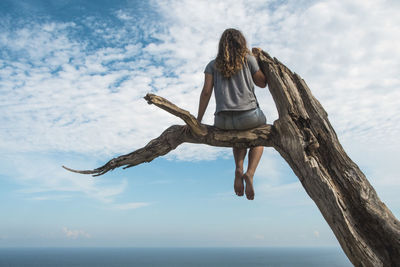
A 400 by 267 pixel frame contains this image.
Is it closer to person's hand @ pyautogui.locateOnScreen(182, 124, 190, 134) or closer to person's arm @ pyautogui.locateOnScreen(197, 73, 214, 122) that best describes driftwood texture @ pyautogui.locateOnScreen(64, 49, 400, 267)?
person's hand @ pyautogui.locateOnScreen(182, 124, 190, 134)

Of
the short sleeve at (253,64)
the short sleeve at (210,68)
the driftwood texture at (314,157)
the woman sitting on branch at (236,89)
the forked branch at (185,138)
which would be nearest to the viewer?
the driftwood texture at (314,157)

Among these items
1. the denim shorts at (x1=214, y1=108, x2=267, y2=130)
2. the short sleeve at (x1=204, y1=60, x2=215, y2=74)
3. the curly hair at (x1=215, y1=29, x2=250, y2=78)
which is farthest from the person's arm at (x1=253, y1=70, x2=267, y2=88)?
the short sleeve at (x1=204, y1=60, x2=215, y2=74)

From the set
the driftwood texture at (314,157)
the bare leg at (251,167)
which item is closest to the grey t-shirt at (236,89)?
the driftwood texture at (314,157)

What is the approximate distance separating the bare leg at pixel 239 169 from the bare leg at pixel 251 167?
113 mm

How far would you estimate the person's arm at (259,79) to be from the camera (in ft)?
17.9

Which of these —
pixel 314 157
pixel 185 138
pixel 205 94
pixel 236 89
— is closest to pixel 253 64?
pixel 236 89

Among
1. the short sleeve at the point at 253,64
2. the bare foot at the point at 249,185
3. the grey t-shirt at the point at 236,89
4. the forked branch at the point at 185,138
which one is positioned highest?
the short sleeve at the point at 253,64

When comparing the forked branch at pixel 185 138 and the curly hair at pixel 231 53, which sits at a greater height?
the curly hair at pixel 231 53

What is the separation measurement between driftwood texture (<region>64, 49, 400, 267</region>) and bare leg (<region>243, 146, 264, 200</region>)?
19 centimetres

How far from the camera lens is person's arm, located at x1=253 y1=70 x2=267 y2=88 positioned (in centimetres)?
547

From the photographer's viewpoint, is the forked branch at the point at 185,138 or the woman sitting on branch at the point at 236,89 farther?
the woman sitting on branch at the point at 236,89

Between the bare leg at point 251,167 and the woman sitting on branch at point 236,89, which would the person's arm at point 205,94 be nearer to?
the woman sitting on branch at point 236,89

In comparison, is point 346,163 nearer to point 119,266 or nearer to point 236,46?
point 236,46

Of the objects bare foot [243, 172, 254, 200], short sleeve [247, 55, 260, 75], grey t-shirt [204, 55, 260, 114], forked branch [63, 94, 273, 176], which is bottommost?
bare foot [243, 172, 254, 200]
